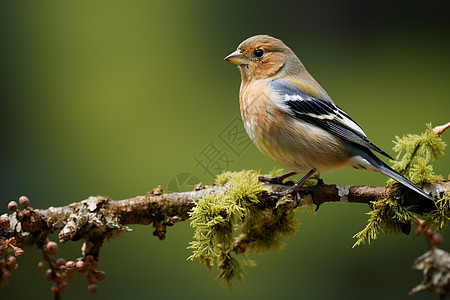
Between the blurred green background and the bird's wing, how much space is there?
829 millimetres

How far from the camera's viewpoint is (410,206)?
1549 millimetres

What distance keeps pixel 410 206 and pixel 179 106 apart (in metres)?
2.04

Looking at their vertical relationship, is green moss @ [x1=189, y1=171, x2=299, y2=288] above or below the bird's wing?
below

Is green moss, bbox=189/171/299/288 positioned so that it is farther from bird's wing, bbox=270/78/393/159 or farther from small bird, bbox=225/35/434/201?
bird's wing, bbox=270/78/393/159

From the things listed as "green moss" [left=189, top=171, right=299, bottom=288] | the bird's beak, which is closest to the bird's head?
the bird's beak

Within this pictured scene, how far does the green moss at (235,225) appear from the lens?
5.15 feet

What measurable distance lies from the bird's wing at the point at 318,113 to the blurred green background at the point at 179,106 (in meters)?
0.83

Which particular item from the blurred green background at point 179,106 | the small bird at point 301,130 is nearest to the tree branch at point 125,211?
the small bird at point 301,130

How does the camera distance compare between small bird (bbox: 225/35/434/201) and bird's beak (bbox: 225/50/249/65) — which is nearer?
small bird (bbox: 225/35/434/201)

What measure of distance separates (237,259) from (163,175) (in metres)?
1.31

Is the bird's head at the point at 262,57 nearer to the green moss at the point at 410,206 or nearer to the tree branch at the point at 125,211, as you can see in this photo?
the tree branch at the point at 125,211

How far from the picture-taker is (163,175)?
3008mm

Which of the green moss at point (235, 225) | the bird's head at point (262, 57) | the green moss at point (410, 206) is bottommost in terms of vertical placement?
the green moss at point (410, 206)

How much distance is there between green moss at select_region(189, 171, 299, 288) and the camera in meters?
1.57
